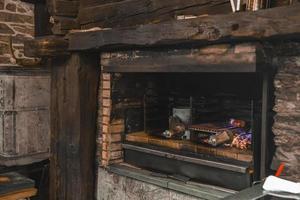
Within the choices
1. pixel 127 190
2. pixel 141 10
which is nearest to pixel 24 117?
pixel 127 190

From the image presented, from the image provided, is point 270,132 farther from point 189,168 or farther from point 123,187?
point 123,187

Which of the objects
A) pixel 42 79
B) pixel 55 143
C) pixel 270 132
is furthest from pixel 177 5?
pixel 42 79

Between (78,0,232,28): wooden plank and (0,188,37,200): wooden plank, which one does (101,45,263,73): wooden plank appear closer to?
(78,0,232,28): wooden plank

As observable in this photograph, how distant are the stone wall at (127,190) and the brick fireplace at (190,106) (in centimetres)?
15

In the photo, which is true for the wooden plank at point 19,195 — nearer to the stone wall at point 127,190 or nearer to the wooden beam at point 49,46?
the stone wall at point 127,190

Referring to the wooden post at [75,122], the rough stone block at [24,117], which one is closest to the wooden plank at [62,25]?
the wooden post at [75,122]

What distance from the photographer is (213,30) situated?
2273mm

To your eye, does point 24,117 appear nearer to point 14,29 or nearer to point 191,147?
point 14,29

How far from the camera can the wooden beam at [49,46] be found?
3.26 m

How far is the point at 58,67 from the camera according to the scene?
11.6 ft

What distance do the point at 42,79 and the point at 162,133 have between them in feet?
5.92

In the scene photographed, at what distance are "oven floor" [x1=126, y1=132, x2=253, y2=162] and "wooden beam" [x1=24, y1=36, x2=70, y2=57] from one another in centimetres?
96

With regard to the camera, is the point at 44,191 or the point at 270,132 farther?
the point at 44,191

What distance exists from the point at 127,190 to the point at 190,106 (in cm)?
88
